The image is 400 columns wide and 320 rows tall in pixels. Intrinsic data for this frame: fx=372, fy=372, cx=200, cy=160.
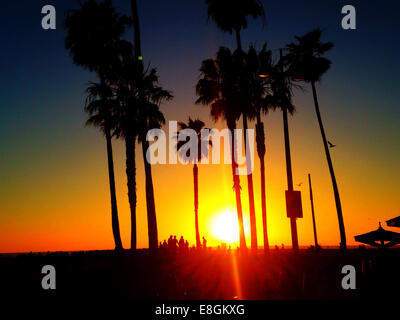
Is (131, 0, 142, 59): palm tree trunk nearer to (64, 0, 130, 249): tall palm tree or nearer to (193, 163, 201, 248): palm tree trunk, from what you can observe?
(64, 0, 130, 249): tall palm tree

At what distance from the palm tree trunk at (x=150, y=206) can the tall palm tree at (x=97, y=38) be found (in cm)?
588

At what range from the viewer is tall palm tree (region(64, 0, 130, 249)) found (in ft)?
82.2

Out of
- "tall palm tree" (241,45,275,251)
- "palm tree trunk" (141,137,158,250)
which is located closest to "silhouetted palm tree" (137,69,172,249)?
"palm tree trunk" (141,137,158,250)

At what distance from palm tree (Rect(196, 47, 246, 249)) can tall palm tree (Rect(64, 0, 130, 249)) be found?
271 inches

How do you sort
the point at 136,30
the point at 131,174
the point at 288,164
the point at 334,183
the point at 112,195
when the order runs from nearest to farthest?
the point at 136,30, the point at 288,164, the point at 112,195, the point at 131,174, the point at 334,183

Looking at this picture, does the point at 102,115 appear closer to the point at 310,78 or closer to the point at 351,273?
the point at 310,78

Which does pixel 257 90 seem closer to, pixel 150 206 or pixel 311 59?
→ pixel 311 59

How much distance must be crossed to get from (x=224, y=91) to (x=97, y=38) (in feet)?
31.2

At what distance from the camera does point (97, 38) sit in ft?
83.0

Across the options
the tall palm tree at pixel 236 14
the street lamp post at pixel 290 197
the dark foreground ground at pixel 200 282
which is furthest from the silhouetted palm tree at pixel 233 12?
the dark foreground ground at pixel 200 282

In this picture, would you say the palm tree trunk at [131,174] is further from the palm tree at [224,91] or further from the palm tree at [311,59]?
the palm tree at [311,59]

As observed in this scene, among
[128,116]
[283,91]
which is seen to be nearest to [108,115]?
[128,116]

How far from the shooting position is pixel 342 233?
26250 mm
